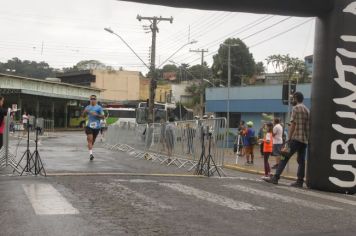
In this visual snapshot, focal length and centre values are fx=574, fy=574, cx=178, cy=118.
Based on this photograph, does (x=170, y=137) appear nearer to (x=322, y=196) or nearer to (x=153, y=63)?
(x=322, y=196)

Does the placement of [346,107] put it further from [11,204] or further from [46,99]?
[46,99]

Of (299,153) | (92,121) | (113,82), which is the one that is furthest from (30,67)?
Answer: (299,153)

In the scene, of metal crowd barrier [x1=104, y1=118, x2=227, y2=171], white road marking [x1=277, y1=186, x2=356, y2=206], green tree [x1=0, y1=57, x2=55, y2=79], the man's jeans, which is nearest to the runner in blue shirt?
metal crowd barrier [x1=104, y1=118, x2=227, y2=171]

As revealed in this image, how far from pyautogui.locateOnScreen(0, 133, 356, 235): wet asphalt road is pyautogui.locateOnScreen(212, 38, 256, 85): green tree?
75.1 m

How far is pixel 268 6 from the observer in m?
10.9

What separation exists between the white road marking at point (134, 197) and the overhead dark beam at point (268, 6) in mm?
3455

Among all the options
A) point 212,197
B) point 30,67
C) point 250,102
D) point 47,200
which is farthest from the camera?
point 30,67

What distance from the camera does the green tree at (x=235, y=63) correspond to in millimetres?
86625

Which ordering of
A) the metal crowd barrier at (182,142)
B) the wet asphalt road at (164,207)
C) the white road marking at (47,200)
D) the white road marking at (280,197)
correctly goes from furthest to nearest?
the metal crowd barrier at (182,142)
the white road marking at (280,197)
the white road marking at (47,200)
the wet asphalt road at (164,207)

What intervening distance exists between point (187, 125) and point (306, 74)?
171ft

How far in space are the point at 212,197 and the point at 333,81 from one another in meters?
3.43

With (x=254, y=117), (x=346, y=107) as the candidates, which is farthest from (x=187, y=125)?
(x=254, y=117)

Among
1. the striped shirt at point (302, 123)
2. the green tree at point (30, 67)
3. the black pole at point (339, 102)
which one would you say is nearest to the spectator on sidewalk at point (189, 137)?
the striped shirt at point (302, 123)

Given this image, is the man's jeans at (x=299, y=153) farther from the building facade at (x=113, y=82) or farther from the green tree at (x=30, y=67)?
the green tree at (x=30, y=67)
